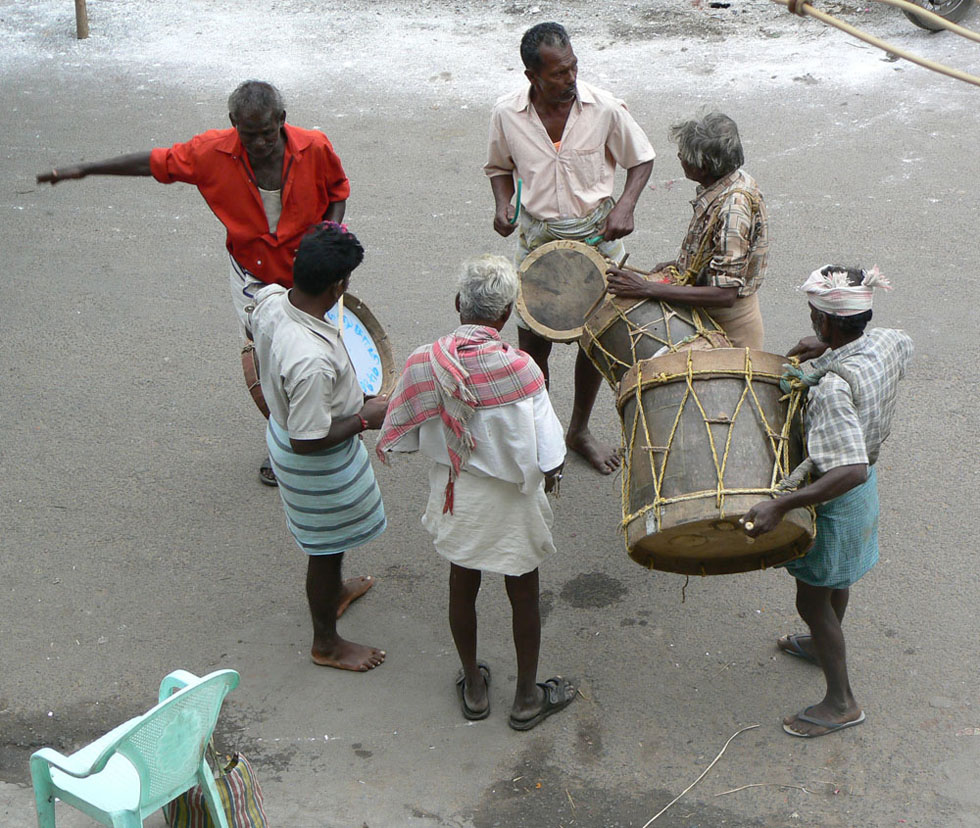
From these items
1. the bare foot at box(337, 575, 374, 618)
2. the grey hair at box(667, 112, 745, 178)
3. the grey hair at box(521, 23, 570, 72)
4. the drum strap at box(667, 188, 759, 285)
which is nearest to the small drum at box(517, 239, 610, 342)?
the drum strap at box(667, 188, 759, 285)

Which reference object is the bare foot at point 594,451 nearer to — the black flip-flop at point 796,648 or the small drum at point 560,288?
the small drum at point 560,288

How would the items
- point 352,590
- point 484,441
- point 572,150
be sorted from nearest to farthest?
point 484,441 < point 352,590 < point 572,150

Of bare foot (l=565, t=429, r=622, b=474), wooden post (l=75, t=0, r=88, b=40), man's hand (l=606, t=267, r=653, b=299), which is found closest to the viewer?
man's hand (l=606, t=267, r=653, b=299)

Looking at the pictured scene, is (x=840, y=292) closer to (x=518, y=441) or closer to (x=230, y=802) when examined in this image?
(x=518, y=441)

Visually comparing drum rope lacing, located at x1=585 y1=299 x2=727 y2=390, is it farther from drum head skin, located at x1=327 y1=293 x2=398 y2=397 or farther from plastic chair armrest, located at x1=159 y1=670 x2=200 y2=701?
plastic chair armrest, located at x1=159 y1=670 x2=200 y2=701

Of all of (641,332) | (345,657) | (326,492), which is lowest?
(345,657)

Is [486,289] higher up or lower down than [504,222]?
higher up

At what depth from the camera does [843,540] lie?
343 cm

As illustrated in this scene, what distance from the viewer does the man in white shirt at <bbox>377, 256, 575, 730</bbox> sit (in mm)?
3219

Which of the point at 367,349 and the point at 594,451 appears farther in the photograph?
the point at 594,451

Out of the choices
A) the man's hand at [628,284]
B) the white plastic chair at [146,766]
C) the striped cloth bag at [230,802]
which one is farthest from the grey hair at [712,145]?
the striped cloth bag at [230,802]

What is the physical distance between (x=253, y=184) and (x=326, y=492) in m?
1.43

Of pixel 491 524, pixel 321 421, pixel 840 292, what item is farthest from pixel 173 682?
pixel 840 292

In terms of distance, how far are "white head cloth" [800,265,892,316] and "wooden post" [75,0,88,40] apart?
8.95m
